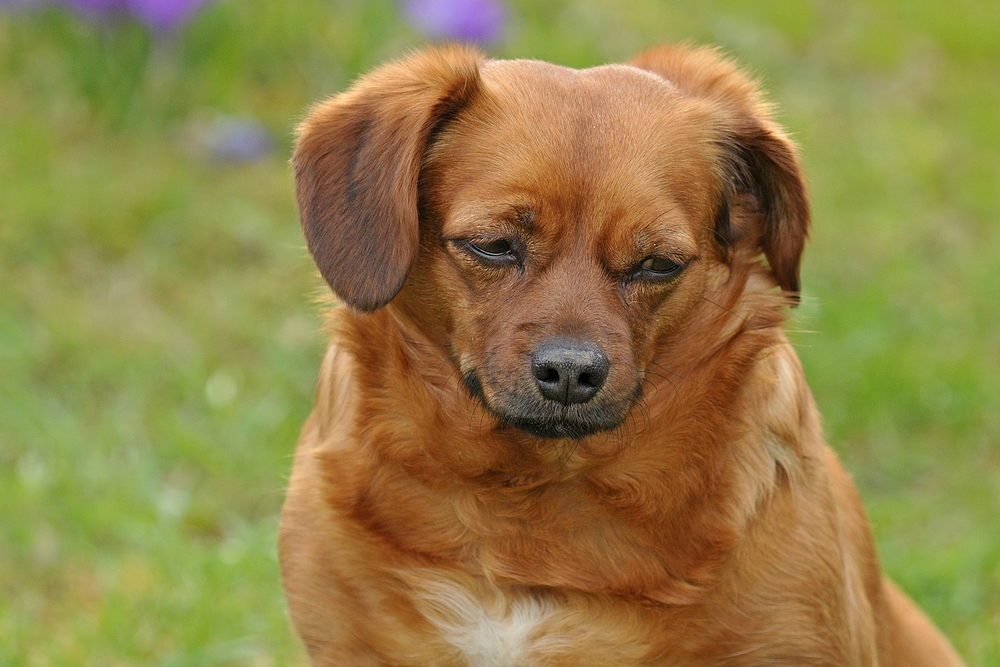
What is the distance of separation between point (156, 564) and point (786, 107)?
15.5 feet

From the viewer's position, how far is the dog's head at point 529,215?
2.67m

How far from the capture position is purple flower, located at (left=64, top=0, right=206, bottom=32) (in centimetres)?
585

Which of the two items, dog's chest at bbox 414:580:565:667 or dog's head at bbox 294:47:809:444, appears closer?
dog's head at bbox 294:47:809:444

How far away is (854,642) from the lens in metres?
2.83

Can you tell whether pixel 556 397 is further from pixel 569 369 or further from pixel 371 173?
pixel 371 173

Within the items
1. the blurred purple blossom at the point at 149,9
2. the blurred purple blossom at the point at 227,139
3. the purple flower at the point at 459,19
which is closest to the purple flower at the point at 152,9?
the blurred purple blossom at the point at 149,9

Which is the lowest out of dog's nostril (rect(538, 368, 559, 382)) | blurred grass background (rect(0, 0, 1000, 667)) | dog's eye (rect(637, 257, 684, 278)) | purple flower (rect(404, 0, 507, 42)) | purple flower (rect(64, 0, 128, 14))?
blurred grass background (rect(0, 0, 1000, 667))

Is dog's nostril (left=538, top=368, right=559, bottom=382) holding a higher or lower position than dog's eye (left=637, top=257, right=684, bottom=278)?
lower

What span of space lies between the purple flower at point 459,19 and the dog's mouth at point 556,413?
3702mm

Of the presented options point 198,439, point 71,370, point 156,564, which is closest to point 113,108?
point 71,370

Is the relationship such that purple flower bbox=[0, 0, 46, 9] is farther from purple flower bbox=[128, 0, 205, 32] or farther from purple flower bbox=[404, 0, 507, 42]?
purple flower bbox=[404, 0, 507, 42]

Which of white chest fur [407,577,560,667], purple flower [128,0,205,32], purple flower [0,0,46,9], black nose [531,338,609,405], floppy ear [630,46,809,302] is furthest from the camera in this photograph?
purple flower [0,0,46,9]

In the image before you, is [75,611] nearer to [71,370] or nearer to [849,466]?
[71,370]

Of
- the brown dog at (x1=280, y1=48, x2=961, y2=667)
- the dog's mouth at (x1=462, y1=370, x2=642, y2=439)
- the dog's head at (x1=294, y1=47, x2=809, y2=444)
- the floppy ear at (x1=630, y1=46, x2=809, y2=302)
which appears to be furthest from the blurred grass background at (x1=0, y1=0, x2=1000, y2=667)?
the dog's mouth at (x1=462, y1=370, x2=642, y2=439)
